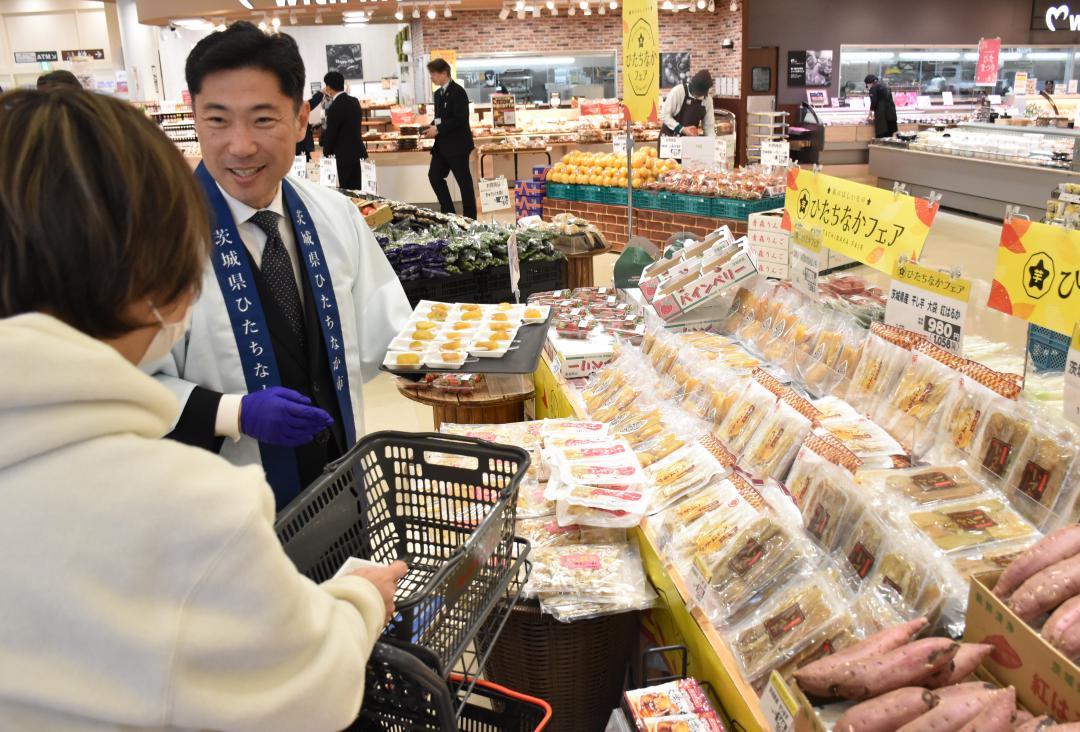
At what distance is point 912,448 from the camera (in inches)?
86.8

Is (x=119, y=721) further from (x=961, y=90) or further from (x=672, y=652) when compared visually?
(x=961, y=90)

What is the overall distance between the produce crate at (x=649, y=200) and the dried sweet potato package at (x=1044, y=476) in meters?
5.61

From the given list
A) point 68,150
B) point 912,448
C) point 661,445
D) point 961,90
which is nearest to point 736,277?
point 661,445

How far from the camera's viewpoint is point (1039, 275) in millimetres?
2035

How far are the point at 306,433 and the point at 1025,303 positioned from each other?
5.73 feet

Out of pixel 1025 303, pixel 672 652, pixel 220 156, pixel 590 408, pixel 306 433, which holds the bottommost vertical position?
pixel 672 652

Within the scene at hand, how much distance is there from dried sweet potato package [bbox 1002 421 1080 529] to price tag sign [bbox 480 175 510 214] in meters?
4.60

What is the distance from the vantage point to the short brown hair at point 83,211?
2.65ft

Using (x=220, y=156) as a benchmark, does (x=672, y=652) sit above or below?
below

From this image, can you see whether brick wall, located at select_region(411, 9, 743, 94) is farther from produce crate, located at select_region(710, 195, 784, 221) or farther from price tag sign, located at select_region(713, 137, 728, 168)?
produce crate, located at select_region(710, 195, 784, 221)

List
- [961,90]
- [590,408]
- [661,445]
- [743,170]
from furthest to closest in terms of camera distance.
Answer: [961,90], [743,170], [590,408], [661,445]

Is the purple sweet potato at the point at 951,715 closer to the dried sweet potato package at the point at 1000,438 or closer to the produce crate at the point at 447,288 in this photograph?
the dried sweet potato package at the point at 1000,438

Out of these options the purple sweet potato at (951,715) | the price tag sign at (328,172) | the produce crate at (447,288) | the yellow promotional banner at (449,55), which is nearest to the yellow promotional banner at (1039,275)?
the purple sweet potato at (951,715)

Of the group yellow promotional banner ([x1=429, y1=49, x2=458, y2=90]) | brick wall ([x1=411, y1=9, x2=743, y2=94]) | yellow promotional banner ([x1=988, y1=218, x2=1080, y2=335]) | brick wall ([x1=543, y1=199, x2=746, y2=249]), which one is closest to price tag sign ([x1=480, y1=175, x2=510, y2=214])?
brick wall ([x1=543, y1=199, x2=746, y2=249])
